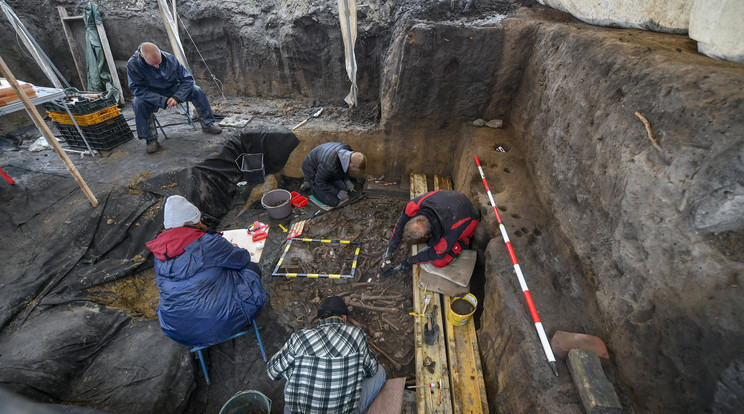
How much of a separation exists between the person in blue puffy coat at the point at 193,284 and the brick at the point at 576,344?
3.25 m

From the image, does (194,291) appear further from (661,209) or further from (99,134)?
(99,134)

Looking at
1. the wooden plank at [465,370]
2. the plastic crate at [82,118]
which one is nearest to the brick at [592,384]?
the wooden plank at [465,370]

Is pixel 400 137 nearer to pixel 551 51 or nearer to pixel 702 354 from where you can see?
pixel 551 51

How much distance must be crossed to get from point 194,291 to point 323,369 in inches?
68.4

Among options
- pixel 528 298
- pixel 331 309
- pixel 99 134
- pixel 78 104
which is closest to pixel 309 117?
pixel 99 134

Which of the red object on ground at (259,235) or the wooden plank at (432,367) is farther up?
the wooden plank at (432,367)

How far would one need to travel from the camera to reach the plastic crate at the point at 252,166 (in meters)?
6.47

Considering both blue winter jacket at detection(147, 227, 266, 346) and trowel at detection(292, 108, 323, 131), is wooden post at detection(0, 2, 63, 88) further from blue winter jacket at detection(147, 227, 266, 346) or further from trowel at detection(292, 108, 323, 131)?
blue winter jacket at detection(147, 227, 266, 346)

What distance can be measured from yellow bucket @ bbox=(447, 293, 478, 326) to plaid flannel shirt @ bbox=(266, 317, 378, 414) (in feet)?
3.87

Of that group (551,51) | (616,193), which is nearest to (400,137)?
(551,51)

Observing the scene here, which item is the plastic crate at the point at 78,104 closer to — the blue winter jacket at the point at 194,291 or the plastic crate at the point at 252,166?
the plastic crate at the point at 252,166

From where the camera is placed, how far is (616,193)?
7.98 ft

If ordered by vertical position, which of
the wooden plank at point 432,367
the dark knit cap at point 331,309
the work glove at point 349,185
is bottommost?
the work glove at point 349,185

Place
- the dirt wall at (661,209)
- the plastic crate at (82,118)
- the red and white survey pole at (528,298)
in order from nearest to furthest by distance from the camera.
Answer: the dirt wall at (661,209) → the red and white survey pole at (528,298) → the plastic crate at (82,118)
